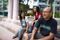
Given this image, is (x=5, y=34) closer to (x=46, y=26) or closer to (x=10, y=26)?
(x=10, y=26)

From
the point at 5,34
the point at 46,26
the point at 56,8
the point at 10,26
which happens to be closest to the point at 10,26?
the point at 10,26

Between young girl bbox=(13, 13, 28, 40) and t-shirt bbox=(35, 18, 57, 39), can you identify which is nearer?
t-shirt bbox=(35, 18, 57, 39)

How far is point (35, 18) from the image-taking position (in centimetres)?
195

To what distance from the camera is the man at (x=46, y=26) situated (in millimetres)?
1827

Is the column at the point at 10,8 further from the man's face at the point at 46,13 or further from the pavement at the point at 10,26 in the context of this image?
the man's face at the point at 46,13

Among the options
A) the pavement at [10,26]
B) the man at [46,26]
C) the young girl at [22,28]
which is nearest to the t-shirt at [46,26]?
the man at [46,26]

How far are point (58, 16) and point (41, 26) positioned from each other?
21 centimetres

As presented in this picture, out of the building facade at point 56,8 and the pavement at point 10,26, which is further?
the pavement at point 10,26

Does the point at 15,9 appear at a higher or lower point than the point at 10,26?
higher

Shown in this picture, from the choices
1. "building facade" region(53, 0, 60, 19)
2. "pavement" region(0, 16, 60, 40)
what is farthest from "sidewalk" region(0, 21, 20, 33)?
"building facade" region(53, 0, 60, 19)

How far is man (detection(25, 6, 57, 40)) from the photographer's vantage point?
5.99ft

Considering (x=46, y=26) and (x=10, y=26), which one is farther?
(x=10, y=26)

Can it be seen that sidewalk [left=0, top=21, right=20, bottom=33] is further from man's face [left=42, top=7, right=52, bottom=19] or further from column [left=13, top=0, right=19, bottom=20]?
man's face [left=42, top=7, right=52, bottom=19]

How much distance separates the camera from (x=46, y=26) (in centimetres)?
186
